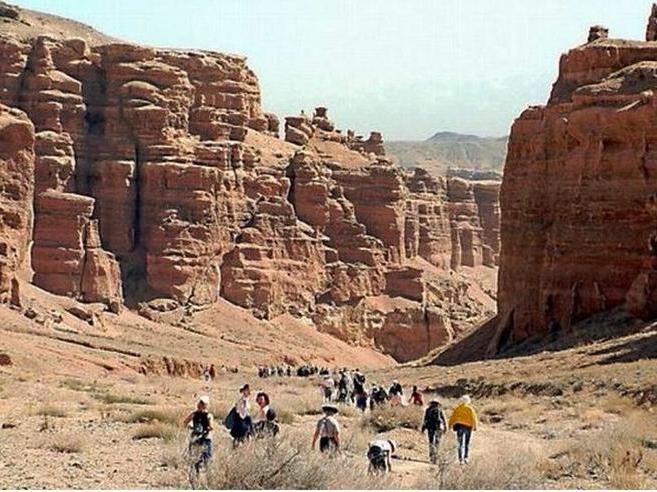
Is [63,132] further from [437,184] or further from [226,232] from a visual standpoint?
[437,184]

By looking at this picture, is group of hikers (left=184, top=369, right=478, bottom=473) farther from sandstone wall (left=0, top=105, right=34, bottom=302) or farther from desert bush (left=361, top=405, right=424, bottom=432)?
sandstone wall (left=0, top=105, right=34, bottom=302)

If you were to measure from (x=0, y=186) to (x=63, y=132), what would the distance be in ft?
40.5

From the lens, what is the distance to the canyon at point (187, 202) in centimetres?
6731

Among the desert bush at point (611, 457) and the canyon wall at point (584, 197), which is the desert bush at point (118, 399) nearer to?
the desert bush at point (611, 457)

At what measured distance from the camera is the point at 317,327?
250 feet

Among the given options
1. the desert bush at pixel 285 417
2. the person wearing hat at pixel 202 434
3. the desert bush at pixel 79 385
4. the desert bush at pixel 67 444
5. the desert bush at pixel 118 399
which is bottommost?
the desert bush at pixel 79 385

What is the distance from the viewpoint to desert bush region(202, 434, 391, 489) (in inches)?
520

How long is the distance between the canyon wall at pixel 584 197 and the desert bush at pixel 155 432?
67.7 ft

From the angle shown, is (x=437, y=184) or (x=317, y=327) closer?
(x=317, y=327)

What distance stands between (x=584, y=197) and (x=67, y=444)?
27.0 meters

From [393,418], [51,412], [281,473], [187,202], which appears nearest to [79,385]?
[51,412]

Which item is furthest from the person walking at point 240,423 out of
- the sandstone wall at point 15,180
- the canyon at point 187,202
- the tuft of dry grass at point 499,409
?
the canyon at point 187,202

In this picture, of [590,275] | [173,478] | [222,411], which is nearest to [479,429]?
[222,411]

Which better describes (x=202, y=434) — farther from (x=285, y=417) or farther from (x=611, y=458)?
(x=285, y=417)
